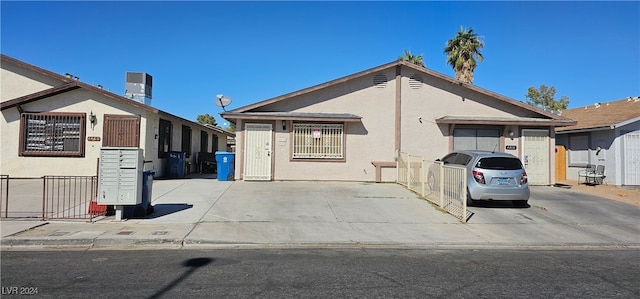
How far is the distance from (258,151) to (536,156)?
11.2 meters

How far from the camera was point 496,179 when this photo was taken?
34.9ft

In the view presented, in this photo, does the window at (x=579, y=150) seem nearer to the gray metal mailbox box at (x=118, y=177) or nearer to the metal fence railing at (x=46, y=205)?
the gray metal mailbox box at (x=118, y=177)

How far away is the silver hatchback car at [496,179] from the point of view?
34.9 feet

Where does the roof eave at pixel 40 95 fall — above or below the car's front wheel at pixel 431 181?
above

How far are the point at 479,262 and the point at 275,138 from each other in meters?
10.3

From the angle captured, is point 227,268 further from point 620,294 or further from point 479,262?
point 620,294

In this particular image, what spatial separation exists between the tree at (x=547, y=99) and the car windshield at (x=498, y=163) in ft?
125

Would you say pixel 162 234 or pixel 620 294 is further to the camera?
pixel 162 234

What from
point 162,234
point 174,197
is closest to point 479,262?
point 162,234

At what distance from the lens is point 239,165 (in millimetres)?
15117

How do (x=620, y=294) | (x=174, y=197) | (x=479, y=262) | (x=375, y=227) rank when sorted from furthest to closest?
(x=174, y=197), (x=375, y=227), (x=479, y=262), (x=620, y=294)

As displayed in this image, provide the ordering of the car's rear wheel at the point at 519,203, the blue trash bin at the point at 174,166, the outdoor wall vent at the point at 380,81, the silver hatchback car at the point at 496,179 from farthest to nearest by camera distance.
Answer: the blue trash bin at the point at 174,166 → the outdoor wall vent at the point at 380,81 → the car's rear wheel at the point at 519,203 → the silver hatchback car at the point at 496,179

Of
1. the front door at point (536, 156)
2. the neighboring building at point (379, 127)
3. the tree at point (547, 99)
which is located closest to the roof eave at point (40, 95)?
the neighboring building at point (379, 127)

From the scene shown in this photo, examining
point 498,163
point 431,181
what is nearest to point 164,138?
point 431,181
